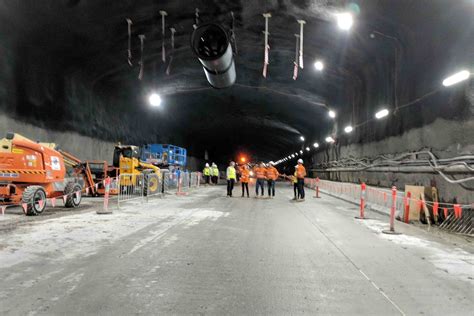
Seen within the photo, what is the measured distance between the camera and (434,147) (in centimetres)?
945

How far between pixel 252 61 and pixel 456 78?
30.9 feet

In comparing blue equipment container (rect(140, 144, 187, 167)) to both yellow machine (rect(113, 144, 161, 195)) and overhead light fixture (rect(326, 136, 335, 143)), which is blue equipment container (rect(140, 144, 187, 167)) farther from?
overhead light fixture (rect(326, 136, 335, 143))

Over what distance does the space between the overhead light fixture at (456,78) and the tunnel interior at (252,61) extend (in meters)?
0.14

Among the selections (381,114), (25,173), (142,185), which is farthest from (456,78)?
(142,185)

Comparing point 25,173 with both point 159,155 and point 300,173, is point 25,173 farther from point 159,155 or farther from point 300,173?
point 159,155

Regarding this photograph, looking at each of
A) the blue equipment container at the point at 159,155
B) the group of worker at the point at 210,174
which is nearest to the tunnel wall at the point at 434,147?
the blue equipment container at the point at 159,155

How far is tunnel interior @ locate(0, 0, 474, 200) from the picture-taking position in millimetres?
9133

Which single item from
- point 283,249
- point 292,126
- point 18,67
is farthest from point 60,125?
point 292,126

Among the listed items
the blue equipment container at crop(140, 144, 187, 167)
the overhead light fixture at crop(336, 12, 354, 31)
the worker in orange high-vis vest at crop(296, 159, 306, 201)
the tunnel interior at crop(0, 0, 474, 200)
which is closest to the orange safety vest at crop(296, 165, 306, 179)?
the worker in orange high-vis vest at crop(296, 159, 306, 201)

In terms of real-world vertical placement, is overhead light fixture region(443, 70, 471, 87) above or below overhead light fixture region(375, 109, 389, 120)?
below

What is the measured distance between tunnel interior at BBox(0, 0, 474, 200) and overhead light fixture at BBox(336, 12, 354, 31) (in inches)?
7.3

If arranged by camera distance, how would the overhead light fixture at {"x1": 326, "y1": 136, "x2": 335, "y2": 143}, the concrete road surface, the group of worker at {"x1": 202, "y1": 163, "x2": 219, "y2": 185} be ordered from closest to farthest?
the concrete road surface
the overhead light fixture at {"x1": 326, "y1": 136, "x2": 335, "y2": 143}
the group of worker at {"x1": 202, "y1": 163, "x2": 219, "y2": 185}

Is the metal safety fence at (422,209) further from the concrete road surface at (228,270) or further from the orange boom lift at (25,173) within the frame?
the orange boom lift at (25,173)

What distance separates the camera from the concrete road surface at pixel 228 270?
379 cm
